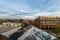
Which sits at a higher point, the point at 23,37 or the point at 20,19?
the point at 20,19

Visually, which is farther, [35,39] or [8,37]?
[35,39]

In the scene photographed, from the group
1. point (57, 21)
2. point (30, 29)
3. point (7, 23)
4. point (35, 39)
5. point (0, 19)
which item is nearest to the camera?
point (35, 39)

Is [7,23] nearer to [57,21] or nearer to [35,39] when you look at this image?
[35,39]

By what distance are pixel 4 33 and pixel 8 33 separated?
0.10 metres

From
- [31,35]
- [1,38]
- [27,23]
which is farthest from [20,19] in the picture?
[1,38]

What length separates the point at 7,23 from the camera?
3.67m

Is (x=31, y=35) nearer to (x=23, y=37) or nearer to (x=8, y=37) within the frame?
(x=23, y=37)

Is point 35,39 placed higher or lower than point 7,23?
lower

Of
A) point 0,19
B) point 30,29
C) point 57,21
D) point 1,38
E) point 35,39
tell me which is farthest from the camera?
point 57,21

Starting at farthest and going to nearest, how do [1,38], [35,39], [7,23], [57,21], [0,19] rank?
[57,21], [7,23], [0,19], [35,39], [1,38]

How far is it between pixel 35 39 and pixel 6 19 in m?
1.07

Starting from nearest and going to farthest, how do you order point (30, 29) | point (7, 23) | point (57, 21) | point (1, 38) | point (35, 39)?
1. point (1, 38)
2. point (35, 39)
3. point (30, 29)
4. point (7, 23)
5. point (57, 21)

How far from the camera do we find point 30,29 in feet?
10.3

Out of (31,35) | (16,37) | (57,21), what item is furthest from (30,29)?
(57,21)
